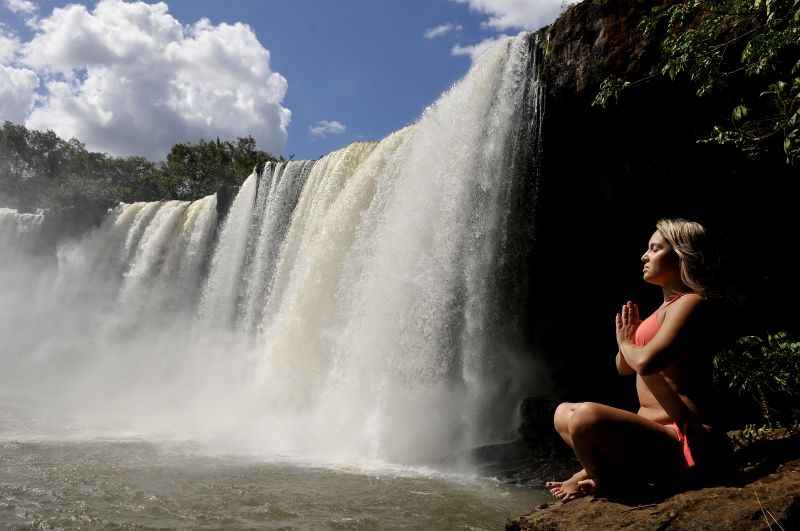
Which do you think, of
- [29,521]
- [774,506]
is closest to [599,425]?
[774,506]

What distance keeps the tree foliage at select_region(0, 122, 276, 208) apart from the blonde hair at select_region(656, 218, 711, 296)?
4086cm

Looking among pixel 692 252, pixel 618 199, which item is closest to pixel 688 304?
pixel 692 252

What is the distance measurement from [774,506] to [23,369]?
22674 mm

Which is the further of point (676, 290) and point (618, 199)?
point (618, 199)

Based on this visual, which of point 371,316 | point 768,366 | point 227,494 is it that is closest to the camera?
point 768,366

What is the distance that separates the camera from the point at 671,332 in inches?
84.4

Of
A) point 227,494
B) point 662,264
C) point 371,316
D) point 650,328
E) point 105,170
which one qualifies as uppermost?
point 105,170

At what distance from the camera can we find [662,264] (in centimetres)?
238

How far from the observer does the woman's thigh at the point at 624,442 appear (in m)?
2.24

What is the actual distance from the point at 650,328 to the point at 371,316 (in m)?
6.94

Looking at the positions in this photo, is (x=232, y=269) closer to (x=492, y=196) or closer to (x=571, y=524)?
(x=492, y=196)

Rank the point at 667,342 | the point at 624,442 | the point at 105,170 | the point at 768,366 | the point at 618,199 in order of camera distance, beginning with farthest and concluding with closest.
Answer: the point at 105,170 → the point at 618,199 → the point at 768,366 → the point at 624,442 → the point at 667,342

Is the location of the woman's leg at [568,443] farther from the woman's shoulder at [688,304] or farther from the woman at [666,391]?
the woman's shoulder at [688,304]

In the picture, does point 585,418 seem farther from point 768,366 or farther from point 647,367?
point 768,366
